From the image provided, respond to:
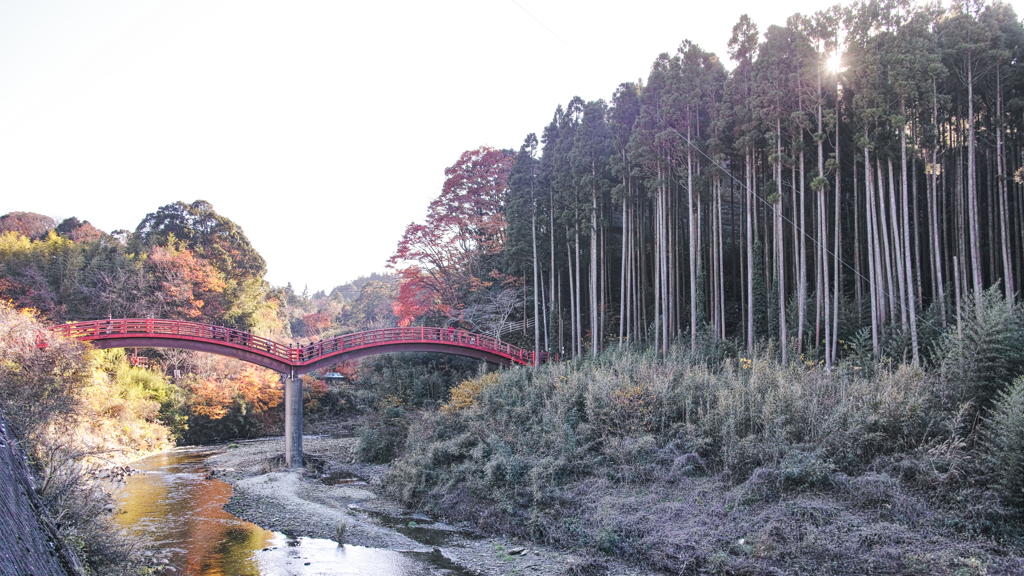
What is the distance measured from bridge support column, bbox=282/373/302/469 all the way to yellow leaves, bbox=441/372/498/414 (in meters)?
6.08

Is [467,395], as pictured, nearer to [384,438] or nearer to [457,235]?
[384,438]

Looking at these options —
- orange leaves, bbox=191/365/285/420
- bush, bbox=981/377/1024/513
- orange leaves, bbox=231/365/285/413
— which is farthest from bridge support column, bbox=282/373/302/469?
bush, bbox=981/377/1024/513

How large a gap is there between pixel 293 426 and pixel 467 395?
712 cm

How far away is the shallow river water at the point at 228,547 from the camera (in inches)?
402

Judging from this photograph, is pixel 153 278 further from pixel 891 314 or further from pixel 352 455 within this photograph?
pixel 891 314

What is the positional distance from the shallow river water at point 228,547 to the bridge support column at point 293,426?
12.8 feet

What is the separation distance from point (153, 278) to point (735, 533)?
33432 millimetres

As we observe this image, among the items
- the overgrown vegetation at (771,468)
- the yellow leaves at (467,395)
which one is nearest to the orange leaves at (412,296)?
the yellow leaves at (467,395)

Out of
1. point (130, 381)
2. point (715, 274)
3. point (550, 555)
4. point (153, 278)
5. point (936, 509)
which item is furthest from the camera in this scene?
point (153, 278)

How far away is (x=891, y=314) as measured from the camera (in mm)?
16734

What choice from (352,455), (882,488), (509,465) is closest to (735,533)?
(882,488)

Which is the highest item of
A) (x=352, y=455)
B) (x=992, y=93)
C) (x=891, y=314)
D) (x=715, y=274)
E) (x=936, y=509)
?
(x=992, y=93)

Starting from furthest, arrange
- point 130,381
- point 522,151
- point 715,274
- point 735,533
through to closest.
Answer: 1. point 522,151
2. point 130,381
3. point 715,274
4. point 735,533

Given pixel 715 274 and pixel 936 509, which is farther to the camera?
pixel 715 274
